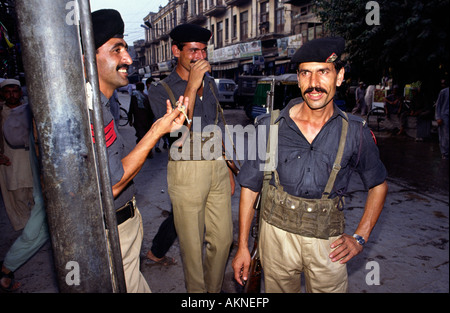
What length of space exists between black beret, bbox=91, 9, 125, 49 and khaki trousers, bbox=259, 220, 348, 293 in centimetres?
146

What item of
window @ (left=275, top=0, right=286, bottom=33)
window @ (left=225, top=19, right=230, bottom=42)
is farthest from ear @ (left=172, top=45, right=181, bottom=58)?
window @ (left=225, top=19, right=230, bottom=42)

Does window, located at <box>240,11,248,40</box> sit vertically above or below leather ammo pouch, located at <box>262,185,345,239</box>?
above

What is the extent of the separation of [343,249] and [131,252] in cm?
124

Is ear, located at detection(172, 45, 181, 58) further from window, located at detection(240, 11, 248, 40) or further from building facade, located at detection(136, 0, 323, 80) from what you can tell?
window, located at detection(240, 11, 248, 40)

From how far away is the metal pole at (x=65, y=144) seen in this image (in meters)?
0.92

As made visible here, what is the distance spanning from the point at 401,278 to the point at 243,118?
14811mm

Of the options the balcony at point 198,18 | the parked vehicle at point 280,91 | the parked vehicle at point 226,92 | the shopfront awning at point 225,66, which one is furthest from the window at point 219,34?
the parked vehicle at point 280,91

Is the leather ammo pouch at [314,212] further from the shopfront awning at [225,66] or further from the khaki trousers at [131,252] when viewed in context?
the shopfront awning at [225,66]

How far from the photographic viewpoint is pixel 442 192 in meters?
5.91

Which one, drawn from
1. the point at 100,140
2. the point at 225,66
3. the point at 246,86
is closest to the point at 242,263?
the point at 100,140

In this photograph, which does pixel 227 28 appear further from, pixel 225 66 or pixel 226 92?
pixel 226 92

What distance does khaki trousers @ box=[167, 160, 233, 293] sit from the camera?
8.74ft
